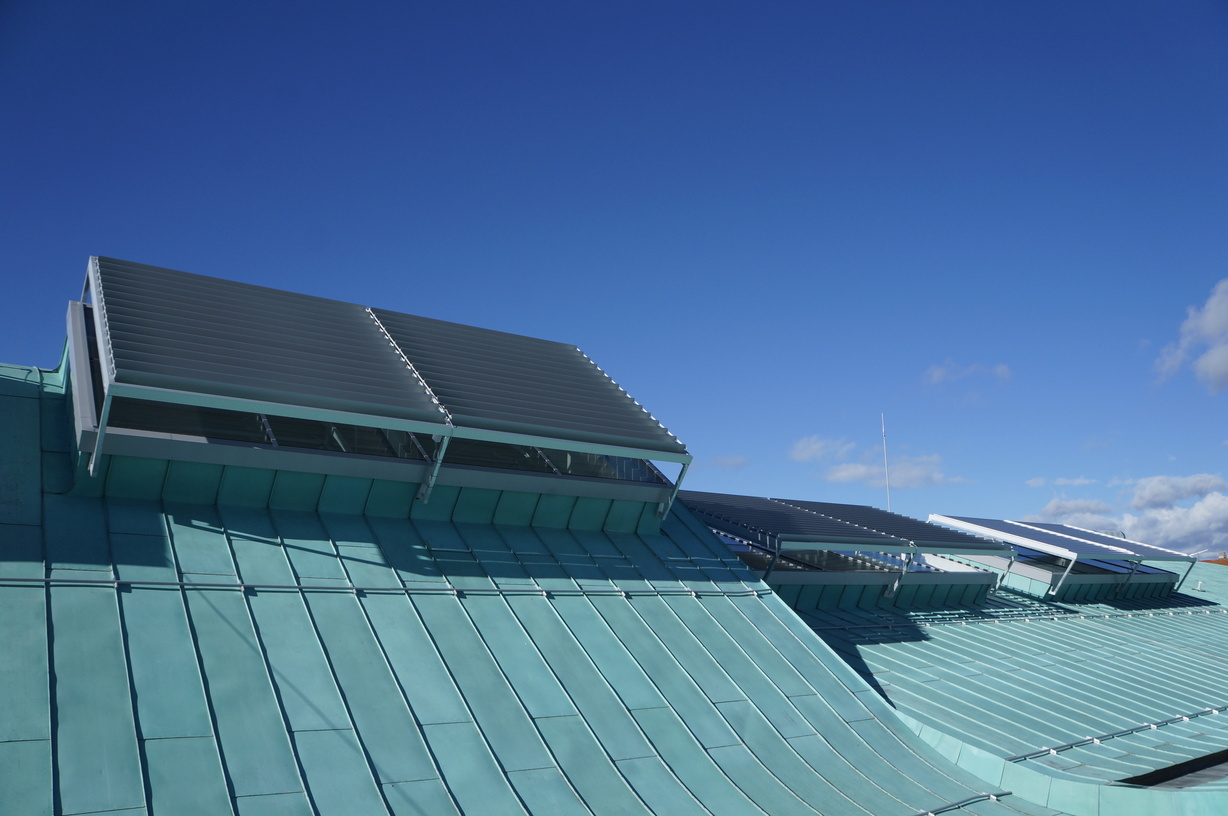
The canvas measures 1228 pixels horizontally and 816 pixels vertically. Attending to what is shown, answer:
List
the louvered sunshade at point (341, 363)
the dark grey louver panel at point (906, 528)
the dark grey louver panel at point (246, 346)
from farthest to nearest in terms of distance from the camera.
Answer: the dark grey louver panel at point (906, 528), the louvered sunshade at point (341, 363), the dark grey louver panel at point (246, 346)

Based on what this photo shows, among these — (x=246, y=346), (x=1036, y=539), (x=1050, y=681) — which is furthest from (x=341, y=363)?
(x=1036, y=539)

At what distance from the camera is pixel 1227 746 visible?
17.3 metres

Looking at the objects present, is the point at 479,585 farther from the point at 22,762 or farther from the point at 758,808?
the point at 22,762

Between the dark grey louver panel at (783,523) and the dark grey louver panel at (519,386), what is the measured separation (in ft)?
15.3

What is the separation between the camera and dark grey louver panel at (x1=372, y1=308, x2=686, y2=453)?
1619 cm

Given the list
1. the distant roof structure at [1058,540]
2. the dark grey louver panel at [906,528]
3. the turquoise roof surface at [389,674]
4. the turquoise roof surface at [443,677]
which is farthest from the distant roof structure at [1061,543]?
the turquoise roof surface at [389,674]

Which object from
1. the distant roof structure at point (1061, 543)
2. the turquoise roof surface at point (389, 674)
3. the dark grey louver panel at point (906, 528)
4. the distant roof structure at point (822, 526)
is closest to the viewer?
the turquoise roof surface at point (389, 674)

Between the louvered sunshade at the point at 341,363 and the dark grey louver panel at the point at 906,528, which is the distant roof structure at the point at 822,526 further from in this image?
the louvered sunshade at the point at 341,363

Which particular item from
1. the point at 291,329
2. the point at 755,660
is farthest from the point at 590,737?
the point at 291,329

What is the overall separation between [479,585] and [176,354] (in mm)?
6272

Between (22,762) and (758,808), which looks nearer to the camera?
(22,762)

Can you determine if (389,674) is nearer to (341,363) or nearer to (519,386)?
(341,363)

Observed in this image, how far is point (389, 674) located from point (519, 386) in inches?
323

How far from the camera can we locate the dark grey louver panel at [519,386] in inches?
637
